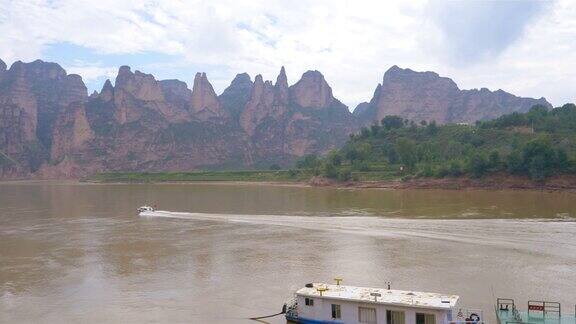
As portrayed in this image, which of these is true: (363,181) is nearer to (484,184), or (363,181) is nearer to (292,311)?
(484,184)

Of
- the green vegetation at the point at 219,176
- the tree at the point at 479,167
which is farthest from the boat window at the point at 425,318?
the green vegetation at the point at 219,176

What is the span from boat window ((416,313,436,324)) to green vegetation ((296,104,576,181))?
224 feet

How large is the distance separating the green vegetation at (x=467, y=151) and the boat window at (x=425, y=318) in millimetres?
68188

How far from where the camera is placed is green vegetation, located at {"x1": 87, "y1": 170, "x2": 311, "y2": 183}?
129 metres

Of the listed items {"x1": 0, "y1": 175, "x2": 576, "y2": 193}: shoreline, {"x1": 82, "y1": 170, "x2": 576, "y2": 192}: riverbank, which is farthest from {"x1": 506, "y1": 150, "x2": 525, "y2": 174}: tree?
{"x1": 0, "y1": 175, "x2": 576, "y2": 193}: shoreline

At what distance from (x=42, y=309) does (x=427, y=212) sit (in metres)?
40.5

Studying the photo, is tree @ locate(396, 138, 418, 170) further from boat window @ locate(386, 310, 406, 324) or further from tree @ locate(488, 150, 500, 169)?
boat window @ locate(386, 310, 406, 324)

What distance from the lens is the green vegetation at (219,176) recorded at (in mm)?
128750

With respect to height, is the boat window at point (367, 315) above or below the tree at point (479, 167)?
below

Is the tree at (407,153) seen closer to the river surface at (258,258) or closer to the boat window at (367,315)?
the river surface at (258,258)

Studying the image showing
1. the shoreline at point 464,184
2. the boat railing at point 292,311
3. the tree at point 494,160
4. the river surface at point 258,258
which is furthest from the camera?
the tree at point 494,160

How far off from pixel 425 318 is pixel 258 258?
16.2 m

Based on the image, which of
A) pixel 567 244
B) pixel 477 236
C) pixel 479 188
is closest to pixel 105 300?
pixel 477 236

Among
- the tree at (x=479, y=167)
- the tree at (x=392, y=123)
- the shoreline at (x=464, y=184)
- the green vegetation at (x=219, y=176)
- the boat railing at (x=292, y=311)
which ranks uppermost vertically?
the tree at (x=392, y=123)
